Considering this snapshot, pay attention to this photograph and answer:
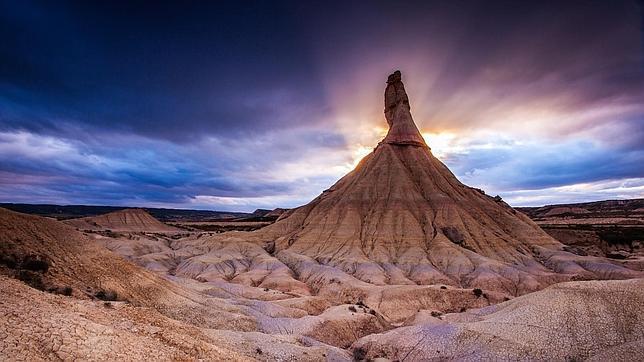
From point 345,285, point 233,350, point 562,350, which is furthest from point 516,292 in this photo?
point 233,350

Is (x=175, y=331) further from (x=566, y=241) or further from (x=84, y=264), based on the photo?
(x=566, y=241)

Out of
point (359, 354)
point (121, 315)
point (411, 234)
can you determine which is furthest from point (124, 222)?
point (121, 315)

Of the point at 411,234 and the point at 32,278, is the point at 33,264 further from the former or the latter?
the point at 411,234

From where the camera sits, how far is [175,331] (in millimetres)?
20188

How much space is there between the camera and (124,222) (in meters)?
168

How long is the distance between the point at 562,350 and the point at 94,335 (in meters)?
25.2

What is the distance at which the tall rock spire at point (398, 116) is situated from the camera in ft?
308

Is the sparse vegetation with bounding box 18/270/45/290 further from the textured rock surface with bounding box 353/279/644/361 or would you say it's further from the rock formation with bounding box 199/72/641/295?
the rock formation with bounding box 199/72/641/295

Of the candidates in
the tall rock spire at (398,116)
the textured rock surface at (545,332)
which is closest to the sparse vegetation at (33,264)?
the textured rock surface at (545,332)

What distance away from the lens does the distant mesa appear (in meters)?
152

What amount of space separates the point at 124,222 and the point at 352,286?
144 meters

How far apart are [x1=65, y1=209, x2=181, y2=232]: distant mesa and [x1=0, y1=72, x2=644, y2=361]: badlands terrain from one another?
73102 millimetres

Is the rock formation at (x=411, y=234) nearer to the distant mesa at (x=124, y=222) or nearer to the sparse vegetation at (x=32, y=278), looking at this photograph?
the sparse vegetation at (x=32, y=278)

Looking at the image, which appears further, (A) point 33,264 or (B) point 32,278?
(A) point 33,264
